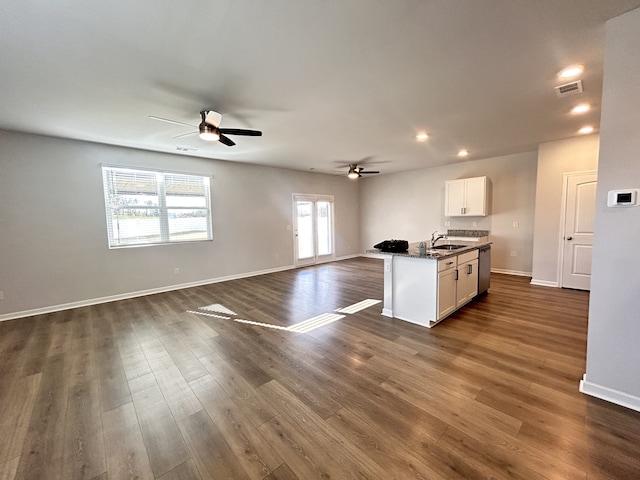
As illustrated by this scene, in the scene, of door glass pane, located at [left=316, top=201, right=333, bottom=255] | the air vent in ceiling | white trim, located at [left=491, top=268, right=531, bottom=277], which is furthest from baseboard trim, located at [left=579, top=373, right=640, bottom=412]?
door glass pane, located at [left=316, top=201, right=333, bottom=255]

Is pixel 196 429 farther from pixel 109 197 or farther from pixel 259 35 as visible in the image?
pixel 109 197

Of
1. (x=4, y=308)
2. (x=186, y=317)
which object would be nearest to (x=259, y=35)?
(x=186, y=317)

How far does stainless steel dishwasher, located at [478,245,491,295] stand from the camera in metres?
4.27

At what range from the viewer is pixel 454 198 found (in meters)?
6.28

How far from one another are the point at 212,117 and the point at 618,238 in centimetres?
373

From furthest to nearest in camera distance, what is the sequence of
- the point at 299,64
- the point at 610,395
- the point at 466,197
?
the point at 466,197
the point at 299,64
the point at 610,395

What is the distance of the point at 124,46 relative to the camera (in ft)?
6.43

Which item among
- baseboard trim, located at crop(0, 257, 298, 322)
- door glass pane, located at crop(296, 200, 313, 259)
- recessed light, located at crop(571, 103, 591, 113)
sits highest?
recessed light, located at crop(571, 103, 591, 113)

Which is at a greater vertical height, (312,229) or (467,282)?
(312,229)

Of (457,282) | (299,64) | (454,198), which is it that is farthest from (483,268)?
(299,64)

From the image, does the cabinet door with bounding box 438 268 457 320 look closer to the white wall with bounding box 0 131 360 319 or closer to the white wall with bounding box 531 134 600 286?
the white wall with bounding box 531 134 600 286

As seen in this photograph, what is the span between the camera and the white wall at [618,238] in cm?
176

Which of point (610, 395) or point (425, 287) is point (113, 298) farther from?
point (610, 395)

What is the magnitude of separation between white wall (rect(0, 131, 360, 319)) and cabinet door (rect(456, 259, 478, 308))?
4579 mm
